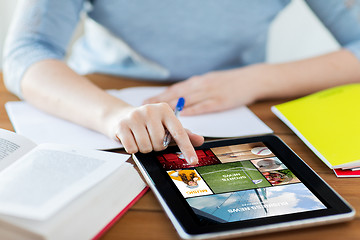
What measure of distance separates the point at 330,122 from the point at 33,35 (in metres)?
0.65

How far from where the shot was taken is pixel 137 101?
0.93 meters

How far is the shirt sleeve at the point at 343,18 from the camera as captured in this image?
108cm

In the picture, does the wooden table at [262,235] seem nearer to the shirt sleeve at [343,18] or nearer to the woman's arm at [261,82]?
the woman's arm at [261,82]

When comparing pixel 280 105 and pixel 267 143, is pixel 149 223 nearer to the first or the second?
pixel 267 143

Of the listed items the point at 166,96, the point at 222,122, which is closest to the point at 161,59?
the point at 166,96

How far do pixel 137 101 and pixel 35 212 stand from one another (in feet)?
1.60

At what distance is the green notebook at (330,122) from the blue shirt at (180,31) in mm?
240

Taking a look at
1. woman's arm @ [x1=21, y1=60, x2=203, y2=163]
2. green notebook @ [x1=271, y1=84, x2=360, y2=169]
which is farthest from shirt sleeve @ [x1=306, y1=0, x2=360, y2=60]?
woman's arm @ [x1=21, y1=60, x2=203, y2=163]

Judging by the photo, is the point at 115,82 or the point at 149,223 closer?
the point at 149,223

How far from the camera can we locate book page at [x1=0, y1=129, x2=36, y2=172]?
0.61 metres

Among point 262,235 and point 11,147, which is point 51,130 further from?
point 262,235

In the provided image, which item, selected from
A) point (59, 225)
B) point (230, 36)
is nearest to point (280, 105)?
point (230, 36)

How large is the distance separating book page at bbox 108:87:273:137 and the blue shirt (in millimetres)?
166

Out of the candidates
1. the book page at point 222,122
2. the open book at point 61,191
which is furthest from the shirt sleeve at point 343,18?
the open book at point 61,191
